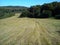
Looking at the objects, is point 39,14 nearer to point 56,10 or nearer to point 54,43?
point 56,10

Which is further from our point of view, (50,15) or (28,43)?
(50,15)

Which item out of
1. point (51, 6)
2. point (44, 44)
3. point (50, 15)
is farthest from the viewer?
point (51, 6)

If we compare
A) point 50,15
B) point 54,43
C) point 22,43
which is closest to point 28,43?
point 22,43

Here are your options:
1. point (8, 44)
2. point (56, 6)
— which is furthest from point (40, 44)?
point (56, 6)

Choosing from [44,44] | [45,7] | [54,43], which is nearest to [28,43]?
[44,44]

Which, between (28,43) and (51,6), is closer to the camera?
(28,43)

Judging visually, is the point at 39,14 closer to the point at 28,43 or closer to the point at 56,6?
the point at 56,6

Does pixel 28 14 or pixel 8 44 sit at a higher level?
pixel 8 44

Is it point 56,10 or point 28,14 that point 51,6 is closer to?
point 56,10

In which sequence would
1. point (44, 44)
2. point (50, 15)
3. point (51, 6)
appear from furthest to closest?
point (51, 6) → point (50, 15) → point (44, 44)
